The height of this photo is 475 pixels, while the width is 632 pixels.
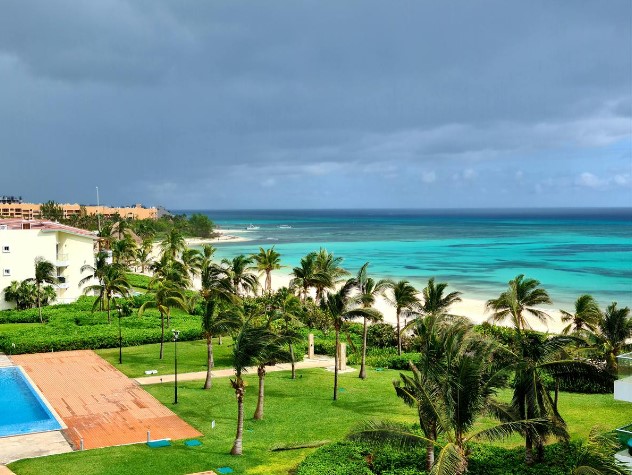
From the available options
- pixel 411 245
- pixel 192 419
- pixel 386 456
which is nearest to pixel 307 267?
pixel 192 419

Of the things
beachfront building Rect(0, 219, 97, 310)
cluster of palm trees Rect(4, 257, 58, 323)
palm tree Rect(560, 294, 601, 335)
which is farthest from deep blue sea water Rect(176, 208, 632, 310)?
cluster of palm trees Rect(4, 257, 58, 323)

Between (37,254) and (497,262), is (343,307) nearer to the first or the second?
(37,254)

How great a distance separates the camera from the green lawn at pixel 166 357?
118ft

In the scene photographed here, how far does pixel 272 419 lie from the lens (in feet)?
87.4

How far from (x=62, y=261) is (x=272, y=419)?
127 feet

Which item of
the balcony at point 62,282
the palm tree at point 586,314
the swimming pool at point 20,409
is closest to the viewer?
the swimming pool at point 20,409

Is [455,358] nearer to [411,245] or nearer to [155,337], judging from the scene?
[155,337]

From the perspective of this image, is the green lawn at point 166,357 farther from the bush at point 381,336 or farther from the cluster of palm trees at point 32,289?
the cluster of palm trees at point 32,289

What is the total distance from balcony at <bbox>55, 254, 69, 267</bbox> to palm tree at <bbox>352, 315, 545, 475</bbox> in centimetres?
4803

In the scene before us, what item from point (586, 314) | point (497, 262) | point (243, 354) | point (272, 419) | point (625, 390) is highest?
point (625, 390)

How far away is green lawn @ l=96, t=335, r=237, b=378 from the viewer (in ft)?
118

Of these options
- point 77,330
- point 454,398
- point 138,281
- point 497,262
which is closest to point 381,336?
point 77,330

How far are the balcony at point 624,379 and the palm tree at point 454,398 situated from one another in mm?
2568

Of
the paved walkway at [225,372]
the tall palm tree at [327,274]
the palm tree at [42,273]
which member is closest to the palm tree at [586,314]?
the tall palm tree at [327,274]
